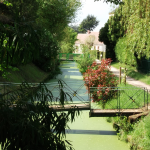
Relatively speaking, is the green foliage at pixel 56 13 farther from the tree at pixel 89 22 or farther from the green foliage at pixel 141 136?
the tree at pixel 89 22

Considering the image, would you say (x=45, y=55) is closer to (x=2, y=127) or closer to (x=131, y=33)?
(x=131, y=33)

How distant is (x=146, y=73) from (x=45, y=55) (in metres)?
8.65

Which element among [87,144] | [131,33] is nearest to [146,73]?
[131,33]

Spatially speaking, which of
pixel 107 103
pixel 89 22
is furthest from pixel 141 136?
pixel 89 22

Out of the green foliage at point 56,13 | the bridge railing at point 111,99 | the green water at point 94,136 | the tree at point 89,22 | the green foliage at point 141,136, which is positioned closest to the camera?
the green foliage at point 141,136

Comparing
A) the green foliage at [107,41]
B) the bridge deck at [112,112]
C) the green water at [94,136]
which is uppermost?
the green foliage at [107,41]

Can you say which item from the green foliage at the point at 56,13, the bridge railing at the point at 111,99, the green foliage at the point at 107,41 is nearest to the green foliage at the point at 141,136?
the bridge railing at the point at 111,99

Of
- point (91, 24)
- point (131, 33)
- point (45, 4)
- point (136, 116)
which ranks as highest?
point (91, 24)

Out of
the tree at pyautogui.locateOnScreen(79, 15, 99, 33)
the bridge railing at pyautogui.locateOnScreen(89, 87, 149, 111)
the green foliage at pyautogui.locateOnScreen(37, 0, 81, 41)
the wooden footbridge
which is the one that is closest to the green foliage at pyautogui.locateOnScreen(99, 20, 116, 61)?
the green foliage at pyautogui.locateOnScreen(37, 0, 81, 41)

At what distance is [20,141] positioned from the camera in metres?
3.38

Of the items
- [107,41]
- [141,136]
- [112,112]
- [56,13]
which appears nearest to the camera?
[141,136]

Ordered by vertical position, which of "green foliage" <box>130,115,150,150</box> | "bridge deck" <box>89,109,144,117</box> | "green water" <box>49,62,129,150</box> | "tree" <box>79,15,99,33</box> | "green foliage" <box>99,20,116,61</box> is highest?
"tree" <box>79,15,99,33</box>

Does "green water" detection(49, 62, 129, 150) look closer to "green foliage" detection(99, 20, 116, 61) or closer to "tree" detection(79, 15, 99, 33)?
"green foliage" detection(99, 20, 116, 61)

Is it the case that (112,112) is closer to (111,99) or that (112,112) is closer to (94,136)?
(94,136)
